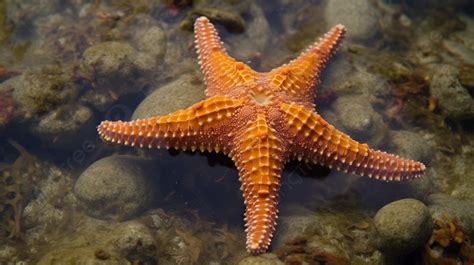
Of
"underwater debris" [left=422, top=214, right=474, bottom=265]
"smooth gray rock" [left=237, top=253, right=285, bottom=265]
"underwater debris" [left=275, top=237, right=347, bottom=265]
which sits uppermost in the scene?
"underwater debris" [left=422, top=214, right=474, bottom=265]

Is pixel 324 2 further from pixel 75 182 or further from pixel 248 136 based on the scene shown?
pixel 75 182

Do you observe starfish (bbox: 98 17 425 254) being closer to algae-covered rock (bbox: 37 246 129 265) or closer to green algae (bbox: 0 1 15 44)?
algae-covered rock (bbox: 37 246 129 265)

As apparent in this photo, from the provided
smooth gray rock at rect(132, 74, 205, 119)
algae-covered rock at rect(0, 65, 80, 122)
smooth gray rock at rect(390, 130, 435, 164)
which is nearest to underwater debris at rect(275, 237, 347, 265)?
smooth gray rock at rect(390, 130, 435, 164)

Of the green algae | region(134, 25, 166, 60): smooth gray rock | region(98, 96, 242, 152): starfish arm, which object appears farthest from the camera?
the green algae

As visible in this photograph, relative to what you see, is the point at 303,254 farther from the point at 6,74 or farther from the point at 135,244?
the point at 6,74

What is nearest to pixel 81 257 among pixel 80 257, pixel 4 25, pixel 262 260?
pixel 80 257
